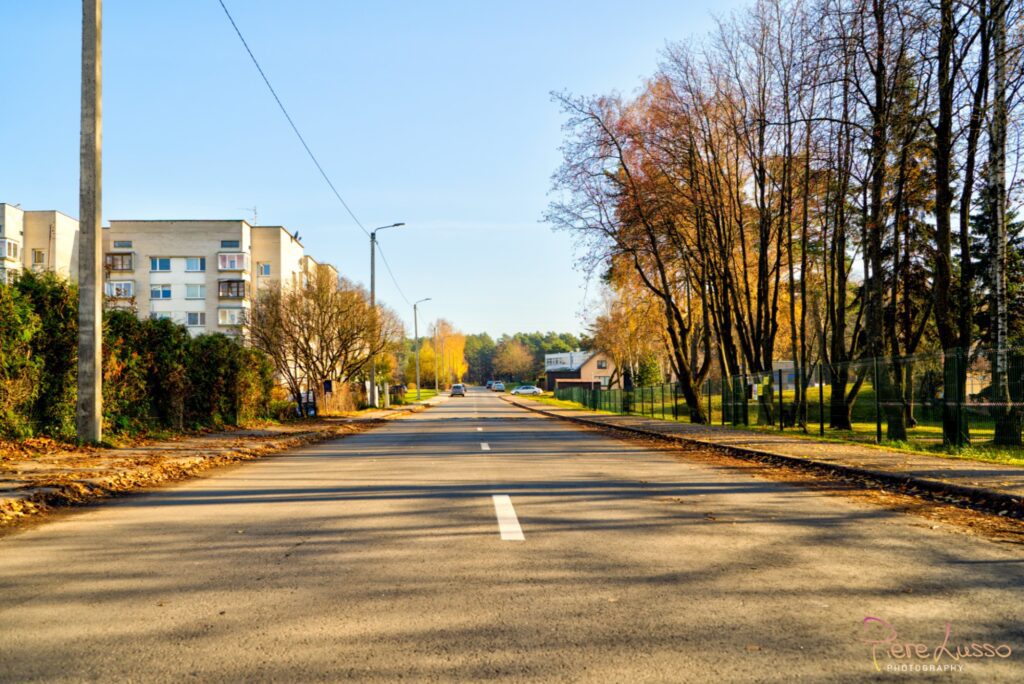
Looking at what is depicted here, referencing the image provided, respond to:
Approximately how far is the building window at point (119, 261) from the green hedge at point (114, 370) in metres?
53.1

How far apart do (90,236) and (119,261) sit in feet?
205

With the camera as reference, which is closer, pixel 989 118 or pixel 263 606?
pixel 263 606

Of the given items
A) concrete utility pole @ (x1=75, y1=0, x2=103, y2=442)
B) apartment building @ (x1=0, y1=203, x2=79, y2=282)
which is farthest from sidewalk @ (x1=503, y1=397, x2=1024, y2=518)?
apartment building @ (x1=0, y1=203, x2=79, y2=282)

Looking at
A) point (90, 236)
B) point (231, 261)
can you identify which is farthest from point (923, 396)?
point (231, 261)

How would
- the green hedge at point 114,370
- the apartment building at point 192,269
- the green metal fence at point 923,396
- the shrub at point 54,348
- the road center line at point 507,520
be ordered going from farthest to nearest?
the apartment building at point 192,269, the green metal fence at point 923,396, the shrub at point 54,348, the green hedge at point 114,370, the road center line at point 507,520

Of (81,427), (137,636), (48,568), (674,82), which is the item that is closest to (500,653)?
(137,636)

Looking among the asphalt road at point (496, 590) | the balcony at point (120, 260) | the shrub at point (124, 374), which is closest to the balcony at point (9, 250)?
the balcony at point (120, 260)

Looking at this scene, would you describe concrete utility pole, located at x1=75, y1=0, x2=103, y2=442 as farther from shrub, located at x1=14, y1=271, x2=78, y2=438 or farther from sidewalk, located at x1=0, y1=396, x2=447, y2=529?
sidewalk, located at x1=0, y1=396, x2=447, y2=529

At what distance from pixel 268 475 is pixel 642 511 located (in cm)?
593

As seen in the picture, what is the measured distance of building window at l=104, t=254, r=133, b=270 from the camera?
6794cm

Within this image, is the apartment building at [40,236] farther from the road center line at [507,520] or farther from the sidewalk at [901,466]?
the road center line at [507,520]

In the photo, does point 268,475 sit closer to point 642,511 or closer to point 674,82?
point 642,511

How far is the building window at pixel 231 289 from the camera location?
7044 centimetres

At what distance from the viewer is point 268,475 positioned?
11.1 m
